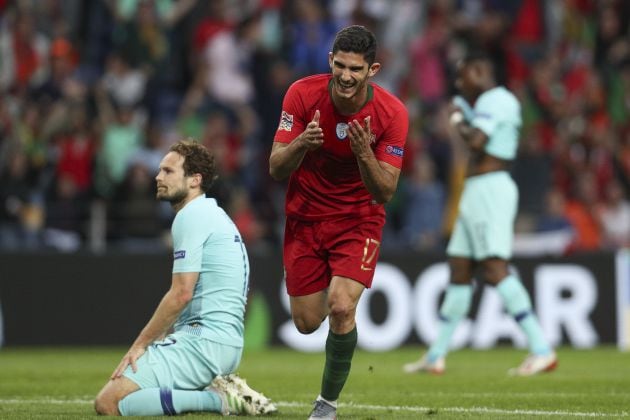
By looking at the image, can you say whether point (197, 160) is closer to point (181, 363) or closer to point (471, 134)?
point (181, 363)

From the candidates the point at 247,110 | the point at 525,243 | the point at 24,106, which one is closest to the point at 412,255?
the point at 525,243

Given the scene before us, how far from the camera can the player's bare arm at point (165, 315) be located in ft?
25.3

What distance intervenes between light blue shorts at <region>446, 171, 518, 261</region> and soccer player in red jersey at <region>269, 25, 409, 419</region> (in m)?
3.55

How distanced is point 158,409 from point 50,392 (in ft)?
7.92

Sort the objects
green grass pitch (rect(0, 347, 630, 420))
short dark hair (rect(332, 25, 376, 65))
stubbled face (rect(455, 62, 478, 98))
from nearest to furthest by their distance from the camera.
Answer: short dark hair (rect(332, 25, 376, 65)) → green grass pitch (rect(0, 347, 630, 420)) → stubbled face (rect(455, 62, 478, 98))

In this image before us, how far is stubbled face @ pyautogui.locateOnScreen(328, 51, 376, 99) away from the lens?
7.59 metres

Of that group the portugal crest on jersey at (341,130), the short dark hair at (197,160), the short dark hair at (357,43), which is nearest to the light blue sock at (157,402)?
the short dark hair at (197,160)

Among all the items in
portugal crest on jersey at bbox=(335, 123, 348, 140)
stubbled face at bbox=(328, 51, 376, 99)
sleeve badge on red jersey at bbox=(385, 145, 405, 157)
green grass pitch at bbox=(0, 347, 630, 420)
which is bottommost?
green grass pitch at bbox=(0, 347, 630, 420)

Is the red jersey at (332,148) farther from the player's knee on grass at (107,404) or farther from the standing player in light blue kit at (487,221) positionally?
the standing player in light blue kit at (487,221)

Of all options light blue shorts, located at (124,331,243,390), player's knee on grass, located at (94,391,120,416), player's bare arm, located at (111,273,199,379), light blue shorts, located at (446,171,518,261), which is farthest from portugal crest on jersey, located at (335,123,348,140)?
light blue shorts, located at (446,171,518,261)

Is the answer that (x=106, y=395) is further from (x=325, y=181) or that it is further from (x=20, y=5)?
(x=20, y=5)

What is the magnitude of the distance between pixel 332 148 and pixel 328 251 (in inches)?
26.7

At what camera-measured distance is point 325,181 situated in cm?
824

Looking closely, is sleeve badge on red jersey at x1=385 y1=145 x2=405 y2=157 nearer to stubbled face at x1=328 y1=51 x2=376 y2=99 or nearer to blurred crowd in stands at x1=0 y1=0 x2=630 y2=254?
stubbled face at x1=328 y1=51 x2=376 y2=99
